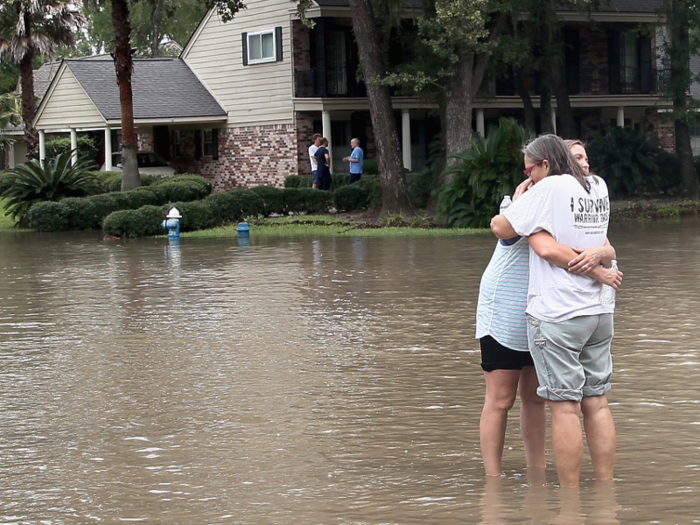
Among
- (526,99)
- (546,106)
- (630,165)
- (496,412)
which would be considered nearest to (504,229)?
(496,412)

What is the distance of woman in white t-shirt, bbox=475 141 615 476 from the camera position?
5484mm

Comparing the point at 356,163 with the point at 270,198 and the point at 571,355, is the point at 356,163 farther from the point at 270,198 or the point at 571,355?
the point at 571,355

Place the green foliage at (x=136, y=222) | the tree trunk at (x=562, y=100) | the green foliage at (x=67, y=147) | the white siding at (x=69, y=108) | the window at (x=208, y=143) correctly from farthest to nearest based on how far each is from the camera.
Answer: the green foliage at (x=67, y=147) → the window at (x=208, y=143) → the white siding at (x=69, y=108) → the tree trunk at (x=562, y=100) → the green foliage at (x=136, y=222)

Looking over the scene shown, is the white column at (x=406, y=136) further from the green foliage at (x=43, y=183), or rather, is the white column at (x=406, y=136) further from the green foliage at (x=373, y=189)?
the green foliage at (x=43, y=183)

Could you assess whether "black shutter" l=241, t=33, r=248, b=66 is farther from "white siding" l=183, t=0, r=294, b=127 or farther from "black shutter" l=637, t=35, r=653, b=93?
"black shutter" l=637, t=35, r=653, b=93

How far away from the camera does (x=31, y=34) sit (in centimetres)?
4241

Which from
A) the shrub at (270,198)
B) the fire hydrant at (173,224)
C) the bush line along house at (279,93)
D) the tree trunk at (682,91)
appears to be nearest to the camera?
the fire hydrant at (173,224)

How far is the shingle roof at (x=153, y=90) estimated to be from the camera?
125 ft

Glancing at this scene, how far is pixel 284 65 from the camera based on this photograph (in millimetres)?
36375

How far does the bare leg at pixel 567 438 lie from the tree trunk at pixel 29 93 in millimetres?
39306

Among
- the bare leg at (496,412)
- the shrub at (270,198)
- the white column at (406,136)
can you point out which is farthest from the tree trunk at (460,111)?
the bare leg at (496,412)

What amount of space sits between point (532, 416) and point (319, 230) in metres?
18.2

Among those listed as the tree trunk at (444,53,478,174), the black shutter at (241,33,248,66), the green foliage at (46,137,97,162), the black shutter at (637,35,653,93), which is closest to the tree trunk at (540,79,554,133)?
the black shutter at (637,35,653,93)

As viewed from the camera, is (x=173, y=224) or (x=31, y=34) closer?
(x=173, y=224)
